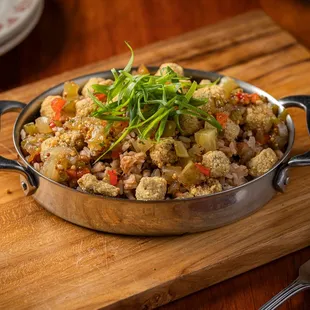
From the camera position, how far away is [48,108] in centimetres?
333

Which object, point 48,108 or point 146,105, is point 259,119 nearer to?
point 146,105

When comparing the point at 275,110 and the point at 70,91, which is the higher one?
the point at 70,91

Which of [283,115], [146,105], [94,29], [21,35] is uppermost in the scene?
[146,105]

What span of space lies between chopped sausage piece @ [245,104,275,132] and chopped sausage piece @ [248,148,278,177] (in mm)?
164

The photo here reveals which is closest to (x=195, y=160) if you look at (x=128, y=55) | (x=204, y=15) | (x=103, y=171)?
(x=103, y=171)

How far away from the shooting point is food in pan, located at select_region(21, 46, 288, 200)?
2936 millimetres

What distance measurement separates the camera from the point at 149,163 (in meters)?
3.02

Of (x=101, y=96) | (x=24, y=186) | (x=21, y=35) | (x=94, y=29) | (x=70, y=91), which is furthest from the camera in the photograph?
(x=94, y=29)

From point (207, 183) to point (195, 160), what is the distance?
11 cm

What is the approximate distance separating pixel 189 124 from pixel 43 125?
0.66 meters

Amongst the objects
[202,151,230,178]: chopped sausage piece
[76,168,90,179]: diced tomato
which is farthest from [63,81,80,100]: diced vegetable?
[202,151,230,178]: chopped sausage piece

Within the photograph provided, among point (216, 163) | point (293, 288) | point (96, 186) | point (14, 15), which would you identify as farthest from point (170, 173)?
point (14, 15)

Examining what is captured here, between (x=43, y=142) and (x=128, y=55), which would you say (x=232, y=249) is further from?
(x=128, y=55)

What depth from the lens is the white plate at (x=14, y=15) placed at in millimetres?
4146
